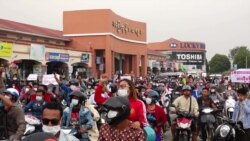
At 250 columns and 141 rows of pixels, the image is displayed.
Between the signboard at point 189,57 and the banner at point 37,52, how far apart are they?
80866mm

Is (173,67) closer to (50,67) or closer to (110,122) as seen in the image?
(50,67)

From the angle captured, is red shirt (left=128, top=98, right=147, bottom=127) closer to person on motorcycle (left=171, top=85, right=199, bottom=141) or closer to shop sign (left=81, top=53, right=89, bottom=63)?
person on motorcycle (left=171, top=85, right=199, bottom=141)

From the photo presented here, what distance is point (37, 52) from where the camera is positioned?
35281mm

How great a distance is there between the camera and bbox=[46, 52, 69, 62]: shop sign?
38.6 metres

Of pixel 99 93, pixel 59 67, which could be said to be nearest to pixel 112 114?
pixel 99 93

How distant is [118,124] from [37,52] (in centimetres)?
3165

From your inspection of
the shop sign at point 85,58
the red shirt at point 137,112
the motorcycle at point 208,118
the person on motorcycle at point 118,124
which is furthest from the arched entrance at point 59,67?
the person on motorcycle at point 118,124

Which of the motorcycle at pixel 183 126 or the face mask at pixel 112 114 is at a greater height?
the face mask at pixel 112 114

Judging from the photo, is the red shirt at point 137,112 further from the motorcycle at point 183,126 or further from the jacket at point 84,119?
the motorcycle at point 183,126

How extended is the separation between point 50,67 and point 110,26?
12.6 m

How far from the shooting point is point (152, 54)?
7981 cm

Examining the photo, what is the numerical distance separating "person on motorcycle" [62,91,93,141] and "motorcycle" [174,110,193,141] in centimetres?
305

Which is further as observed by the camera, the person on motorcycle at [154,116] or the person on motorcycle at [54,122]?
the person on motorcycle at [154,116]

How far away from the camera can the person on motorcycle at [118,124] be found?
14.0 feet
